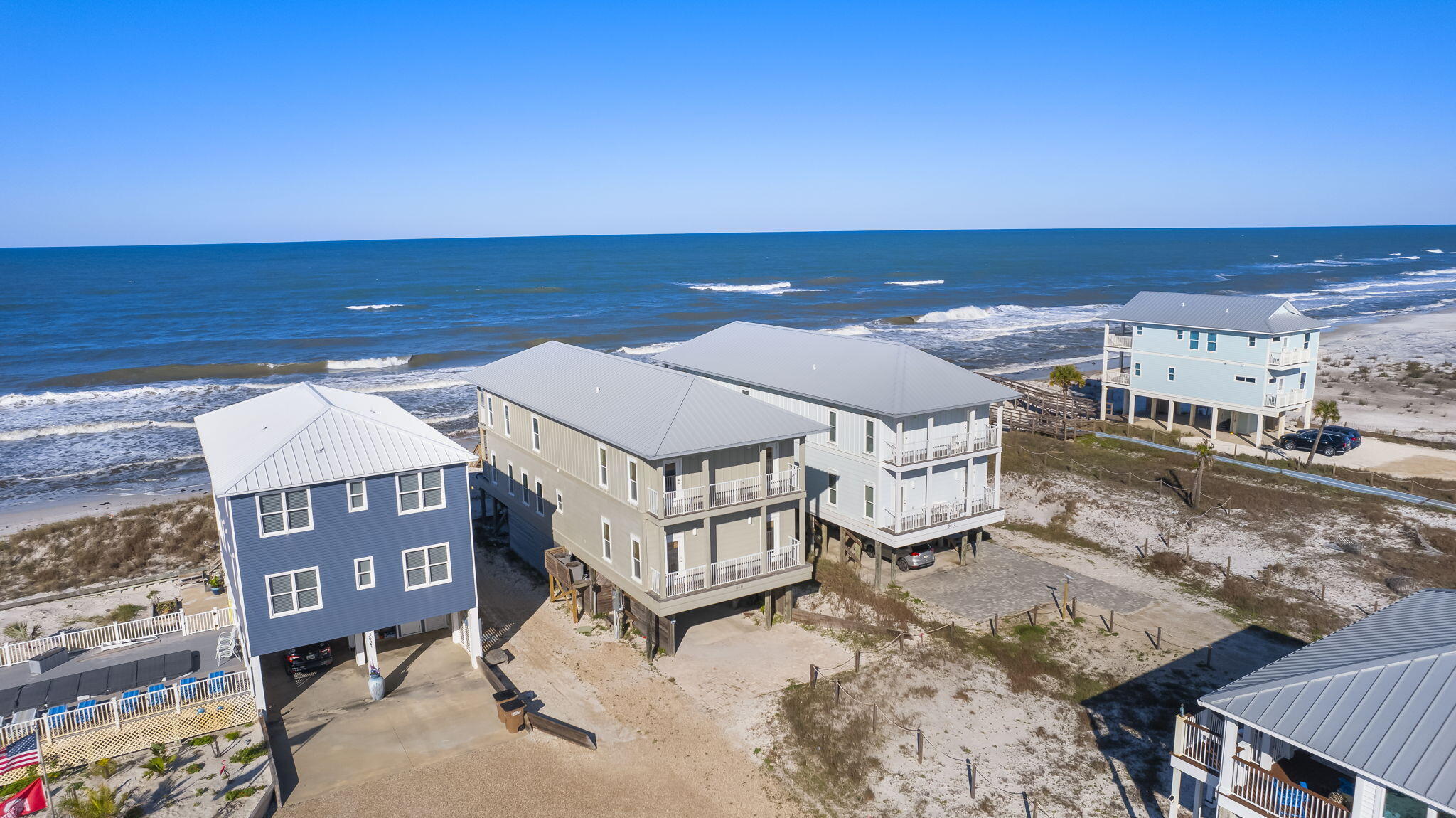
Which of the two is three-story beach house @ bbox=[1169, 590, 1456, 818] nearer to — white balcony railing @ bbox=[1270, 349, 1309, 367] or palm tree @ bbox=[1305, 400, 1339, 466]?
palm tree @ bbox=[1305, 400, 1339, 466]

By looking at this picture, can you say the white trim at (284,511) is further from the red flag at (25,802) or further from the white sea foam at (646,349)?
the white sea foam at (646,349)

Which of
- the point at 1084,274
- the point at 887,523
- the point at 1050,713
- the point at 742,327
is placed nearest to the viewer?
the point at 1050,713

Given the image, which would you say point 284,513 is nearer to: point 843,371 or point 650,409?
point 650,409

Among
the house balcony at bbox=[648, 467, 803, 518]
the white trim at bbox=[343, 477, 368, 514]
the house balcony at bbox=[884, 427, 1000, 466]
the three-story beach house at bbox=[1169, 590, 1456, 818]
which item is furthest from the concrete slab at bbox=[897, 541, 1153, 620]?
the white trim at bbox=[343, 477, 368, 514]

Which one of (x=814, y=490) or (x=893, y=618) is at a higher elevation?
(x=814, y=490)

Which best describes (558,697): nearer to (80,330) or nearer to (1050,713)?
(1050,713)

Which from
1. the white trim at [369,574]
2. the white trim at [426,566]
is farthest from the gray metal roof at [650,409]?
the white trim at [369,574]

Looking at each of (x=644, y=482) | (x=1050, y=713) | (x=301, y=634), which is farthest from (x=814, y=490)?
(x=301, y=634)
